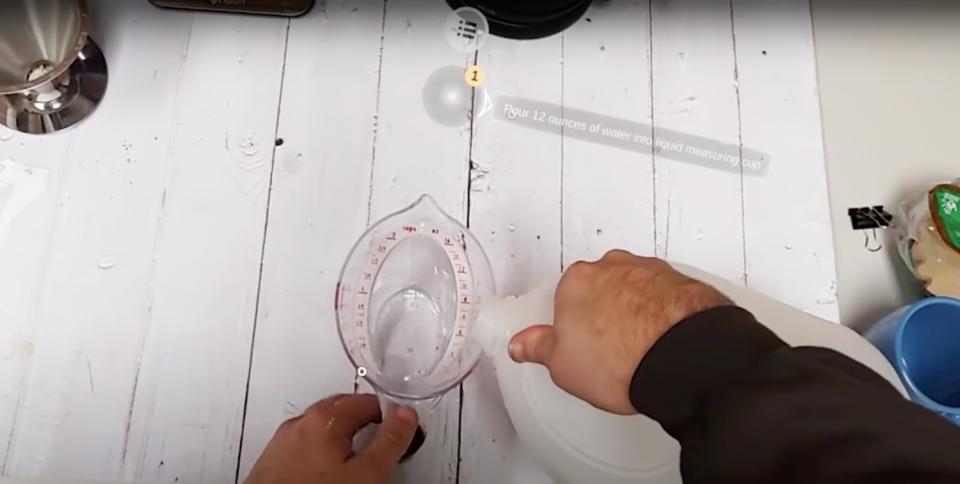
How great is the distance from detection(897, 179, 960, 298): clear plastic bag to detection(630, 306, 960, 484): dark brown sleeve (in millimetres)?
390

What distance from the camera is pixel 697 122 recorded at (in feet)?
3.03

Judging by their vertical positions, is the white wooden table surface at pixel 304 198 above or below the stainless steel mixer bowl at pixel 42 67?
below

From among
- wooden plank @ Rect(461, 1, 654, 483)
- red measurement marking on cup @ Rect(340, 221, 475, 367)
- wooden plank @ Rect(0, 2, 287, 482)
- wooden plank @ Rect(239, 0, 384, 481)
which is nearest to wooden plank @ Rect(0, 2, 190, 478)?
Answer: wooden plank @ Rect(0, 2, 287, 482)

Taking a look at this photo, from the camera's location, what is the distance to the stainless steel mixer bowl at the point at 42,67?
2.88 ft

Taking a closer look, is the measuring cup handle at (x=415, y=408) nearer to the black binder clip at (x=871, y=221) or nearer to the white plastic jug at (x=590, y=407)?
the white plastic jug at (x=590, y=407)

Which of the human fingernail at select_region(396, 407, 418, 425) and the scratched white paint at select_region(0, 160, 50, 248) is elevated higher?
the scratched white paint at select_region(0, 160, 50, 248)

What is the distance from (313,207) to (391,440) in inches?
10.1

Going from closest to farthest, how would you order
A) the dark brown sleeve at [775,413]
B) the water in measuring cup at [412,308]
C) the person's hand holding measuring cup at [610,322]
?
the dark brown sleeve at [775,413] → the person's hand holding measuring cup at [610,322] → the water in measuring cup at [412,308]

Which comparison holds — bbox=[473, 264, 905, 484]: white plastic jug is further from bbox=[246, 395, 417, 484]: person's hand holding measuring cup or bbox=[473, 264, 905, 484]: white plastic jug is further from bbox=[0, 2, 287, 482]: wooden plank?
bbox=[0, 2, 287, 482]: wooden plank

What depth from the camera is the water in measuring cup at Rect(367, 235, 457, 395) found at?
804 mm

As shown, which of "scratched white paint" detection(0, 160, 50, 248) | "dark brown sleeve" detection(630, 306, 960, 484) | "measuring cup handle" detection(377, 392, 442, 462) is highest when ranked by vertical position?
"dark brown sleeve" detection(630, 306, 960, 484)

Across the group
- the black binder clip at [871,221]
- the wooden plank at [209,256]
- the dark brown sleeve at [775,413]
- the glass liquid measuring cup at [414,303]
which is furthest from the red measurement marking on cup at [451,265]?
the black binder clip at [871,221]

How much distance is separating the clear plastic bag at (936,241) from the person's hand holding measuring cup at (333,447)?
488mm

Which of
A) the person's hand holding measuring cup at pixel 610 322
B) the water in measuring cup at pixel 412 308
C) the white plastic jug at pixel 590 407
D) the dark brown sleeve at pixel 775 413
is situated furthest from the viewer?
the water in measuring cup at pixel 412 308
